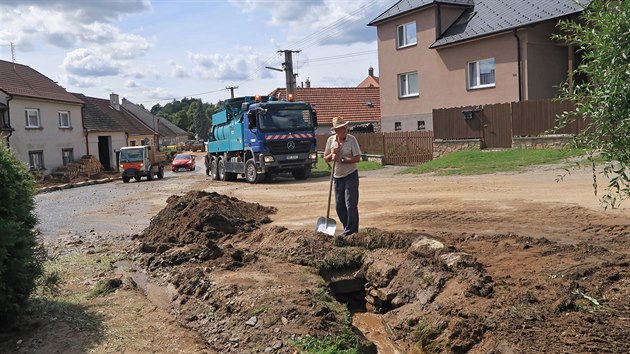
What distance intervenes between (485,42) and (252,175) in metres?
12.3

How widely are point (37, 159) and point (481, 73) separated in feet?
85.9

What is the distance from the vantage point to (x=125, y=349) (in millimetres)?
5094

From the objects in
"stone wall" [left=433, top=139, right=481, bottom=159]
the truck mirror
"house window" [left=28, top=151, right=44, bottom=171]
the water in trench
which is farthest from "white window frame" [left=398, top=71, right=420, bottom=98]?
the water in trench

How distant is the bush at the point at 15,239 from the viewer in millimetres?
5168

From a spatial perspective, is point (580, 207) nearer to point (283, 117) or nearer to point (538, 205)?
point (538, 205)

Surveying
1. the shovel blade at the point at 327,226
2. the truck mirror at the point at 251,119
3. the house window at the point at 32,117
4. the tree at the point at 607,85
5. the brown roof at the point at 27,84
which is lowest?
the shovel blade at the point at 327,226

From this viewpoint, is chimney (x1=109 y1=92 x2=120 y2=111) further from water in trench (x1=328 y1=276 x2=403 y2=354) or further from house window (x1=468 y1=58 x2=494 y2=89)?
water in trench (x1=328 y1=276 x2=403 y2=354)

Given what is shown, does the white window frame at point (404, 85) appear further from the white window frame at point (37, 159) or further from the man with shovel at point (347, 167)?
the man with shovel at point (347, 167)

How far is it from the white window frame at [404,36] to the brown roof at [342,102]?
11.4 m

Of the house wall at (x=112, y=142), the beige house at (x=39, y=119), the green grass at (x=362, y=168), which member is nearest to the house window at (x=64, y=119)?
the beige house at (x=39, y=119)

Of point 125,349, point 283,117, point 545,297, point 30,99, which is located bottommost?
point 125,349

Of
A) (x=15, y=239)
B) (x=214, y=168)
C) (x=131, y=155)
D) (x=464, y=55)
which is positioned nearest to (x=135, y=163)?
(x=131, y=155)

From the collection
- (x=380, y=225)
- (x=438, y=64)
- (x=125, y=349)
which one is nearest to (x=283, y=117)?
(x=438, y=64)

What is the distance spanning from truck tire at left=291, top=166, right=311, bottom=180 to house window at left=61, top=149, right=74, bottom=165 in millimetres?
20729
